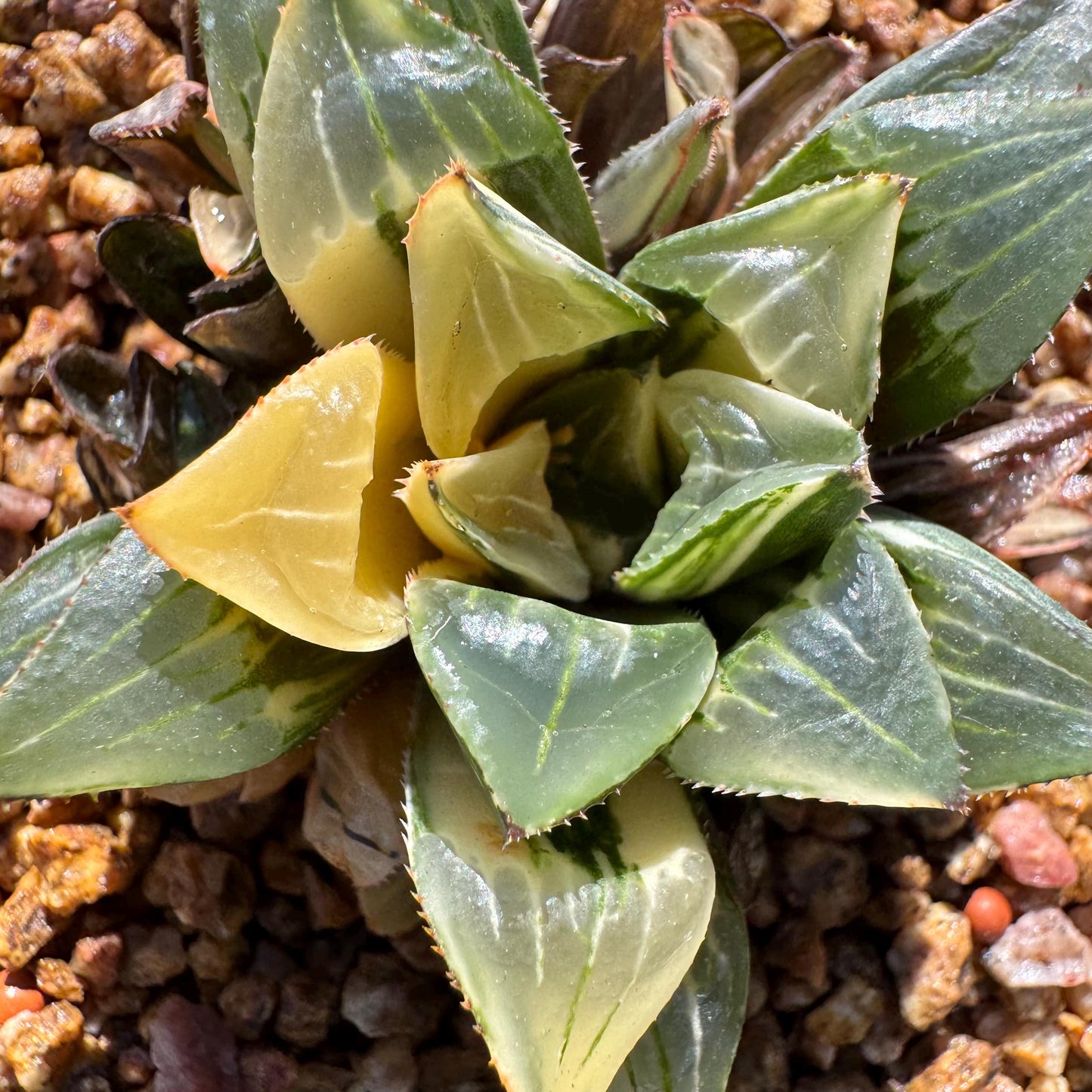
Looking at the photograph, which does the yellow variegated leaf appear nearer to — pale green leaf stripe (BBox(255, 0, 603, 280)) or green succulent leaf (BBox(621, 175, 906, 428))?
pale green leaf stripe (BBox(255, 0, 603, 280))

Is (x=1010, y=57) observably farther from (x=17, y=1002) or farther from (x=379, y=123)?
(x=17, y=1002)

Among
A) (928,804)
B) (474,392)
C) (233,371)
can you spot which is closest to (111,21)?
(233,371)

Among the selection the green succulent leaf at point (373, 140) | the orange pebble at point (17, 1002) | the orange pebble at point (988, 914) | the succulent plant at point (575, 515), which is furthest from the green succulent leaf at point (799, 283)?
the orange pebble at point (17, 1002)

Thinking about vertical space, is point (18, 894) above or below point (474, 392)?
below

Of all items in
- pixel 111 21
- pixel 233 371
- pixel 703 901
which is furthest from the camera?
pixel 111 21

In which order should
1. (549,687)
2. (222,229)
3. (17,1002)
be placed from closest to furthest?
(549,687) → (222,229) → (17,1002)

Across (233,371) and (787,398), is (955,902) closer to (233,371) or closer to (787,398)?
(787,398)

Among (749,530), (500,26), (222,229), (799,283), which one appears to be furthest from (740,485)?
(222,229)

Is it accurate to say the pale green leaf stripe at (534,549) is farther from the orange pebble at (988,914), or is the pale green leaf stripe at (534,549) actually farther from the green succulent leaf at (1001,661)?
the orange pebble at (988,914)
